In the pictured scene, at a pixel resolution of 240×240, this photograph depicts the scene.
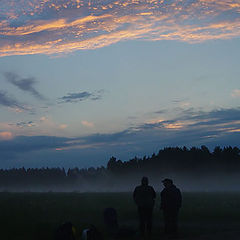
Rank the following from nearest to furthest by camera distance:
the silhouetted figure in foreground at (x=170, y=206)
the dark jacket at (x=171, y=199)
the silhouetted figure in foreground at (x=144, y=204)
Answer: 1. the silhouetted figure in foreground at (x=144, y=204)
2. the silhouetted figure in foreground at (x=170, y=206)
3. the dark jacket at (x=171, y=199)

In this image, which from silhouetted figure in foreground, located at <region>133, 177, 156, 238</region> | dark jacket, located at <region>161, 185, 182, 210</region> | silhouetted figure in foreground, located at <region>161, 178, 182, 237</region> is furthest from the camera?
dark jacket, located at <region>161, 185, 182, 210</region>

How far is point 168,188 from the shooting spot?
1645cm

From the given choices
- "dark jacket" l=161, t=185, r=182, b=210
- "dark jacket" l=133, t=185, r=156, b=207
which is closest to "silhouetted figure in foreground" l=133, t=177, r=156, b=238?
"dark jacket" l=133, t=185, r=156, b=207

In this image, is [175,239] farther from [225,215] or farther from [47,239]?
[225,215]

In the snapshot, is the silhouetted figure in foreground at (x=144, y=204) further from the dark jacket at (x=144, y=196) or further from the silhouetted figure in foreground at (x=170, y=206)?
the silhouetted figure in foreground at (x=170, y=206)

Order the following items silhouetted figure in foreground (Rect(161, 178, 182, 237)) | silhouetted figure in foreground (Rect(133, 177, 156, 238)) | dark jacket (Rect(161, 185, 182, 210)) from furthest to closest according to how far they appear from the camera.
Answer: dark jacket (Rect(161, 185, 182, 210)), silhouetted figure in foreground (Rect(161, 178, 182, 237)), silhouetted figure in foreground (Rect(133, 177, 156, 238))

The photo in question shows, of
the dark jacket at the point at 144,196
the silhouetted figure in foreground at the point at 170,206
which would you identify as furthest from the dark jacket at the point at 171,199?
the dark jacket at the point at 144,196

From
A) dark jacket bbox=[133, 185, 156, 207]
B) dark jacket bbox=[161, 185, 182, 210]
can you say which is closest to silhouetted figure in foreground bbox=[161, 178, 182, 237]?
dark jacket bbox=[161, 185, 182, 210]

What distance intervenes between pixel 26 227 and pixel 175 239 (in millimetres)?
7476

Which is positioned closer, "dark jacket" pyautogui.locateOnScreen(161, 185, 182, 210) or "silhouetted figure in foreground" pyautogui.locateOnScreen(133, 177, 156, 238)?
"silhouetted figure in foreground" pyautogui.locateOnScreen(133, 177, 156, 238)

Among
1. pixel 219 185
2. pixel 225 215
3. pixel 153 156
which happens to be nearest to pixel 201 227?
pixel 225 215

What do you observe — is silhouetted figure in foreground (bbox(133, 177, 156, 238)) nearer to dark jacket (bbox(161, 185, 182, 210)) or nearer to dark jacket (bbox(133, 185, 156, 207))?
dark jacket (bbox(133, 185, 156, 207))

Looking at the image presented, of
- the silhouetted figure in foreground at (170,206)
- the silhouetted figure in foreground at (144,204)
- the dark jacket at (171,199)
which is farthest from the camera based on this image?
the dark jacket at (171,199)

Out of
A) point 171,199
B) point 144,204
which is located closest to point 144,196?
point 144,204
